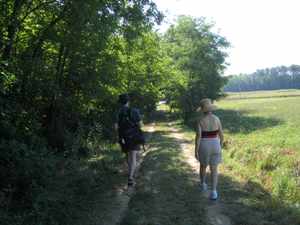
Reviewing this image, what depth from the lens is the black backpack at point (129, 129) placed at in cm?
828

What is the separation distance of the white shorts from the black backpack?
1.63 m

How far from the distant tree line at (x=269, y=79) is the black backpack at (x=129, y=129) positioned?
14888 cm

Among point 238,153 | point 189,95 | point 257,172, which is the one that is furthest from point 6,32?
point 189,95

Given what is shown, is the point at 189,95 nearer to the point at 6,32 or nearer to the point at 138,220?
the point at 6,32

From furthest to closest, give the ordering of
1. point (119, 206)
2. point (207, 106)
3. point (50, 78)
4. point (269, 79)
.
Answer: point (269, 79)
point (50, 78)
point (207, 106)
point (119, 206)

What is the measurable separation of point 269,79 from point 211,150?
17587cm

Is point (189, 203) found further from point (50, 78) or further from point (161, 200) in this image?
point (50, 78)

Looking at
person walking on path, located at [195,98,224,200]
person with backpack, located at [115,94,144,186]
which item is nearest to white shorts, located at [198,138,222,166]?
person walking on path, located at [195,98,224,200]

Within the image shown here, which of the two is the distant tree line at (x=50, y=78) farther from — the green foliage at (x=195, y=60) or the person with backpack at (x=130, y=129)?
the green foliage at (x=195, y=60)

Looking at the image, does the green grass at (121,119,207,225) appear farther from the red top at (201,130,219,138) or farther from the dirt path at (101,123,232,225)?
the red top at (201,130,219,138)

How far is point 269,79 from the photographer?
173 metres

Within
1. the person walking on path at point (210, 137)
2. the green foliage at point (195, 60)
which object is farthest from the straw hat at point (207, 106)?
the green foliage at point (195, 60)

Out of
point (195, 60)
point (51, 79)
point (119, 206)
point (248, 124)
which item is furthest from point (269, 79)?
point (119, 206)

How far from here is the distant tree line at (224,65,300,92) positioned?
162 meters
